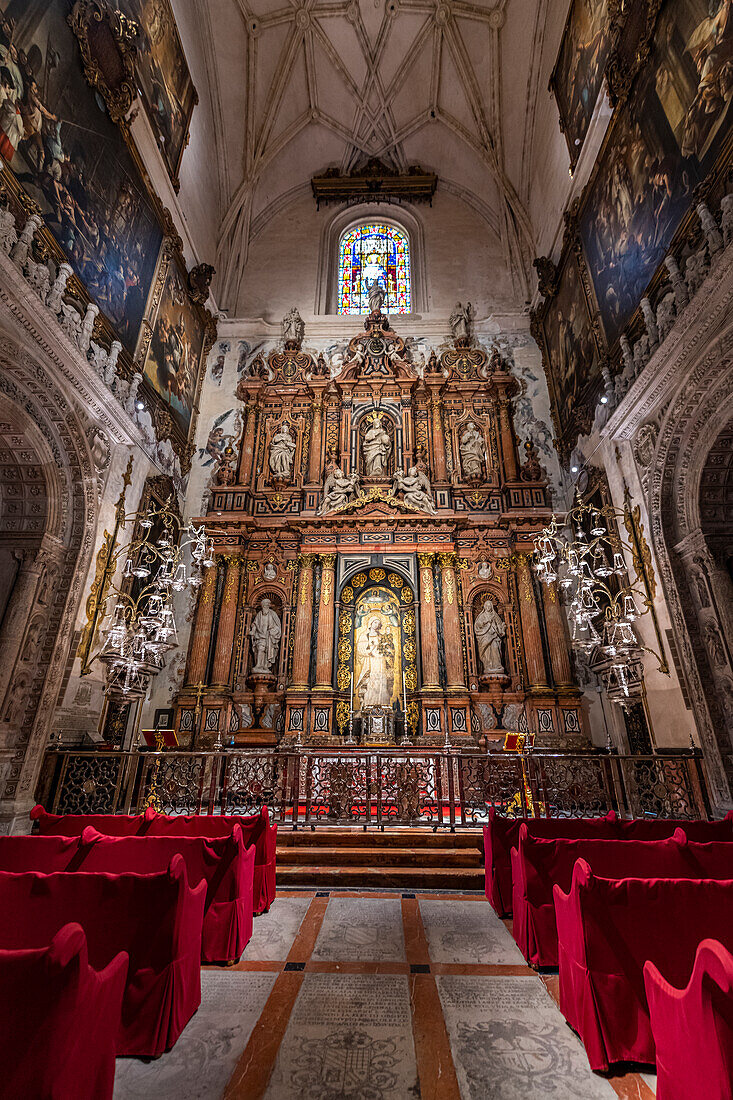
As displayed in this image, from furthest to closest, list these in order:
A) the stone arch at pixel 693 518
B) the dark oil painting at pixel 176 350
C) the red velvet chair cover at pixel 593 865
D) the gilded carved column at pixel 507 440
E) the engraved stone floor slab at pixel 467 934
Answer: the gilded carved column at pixel 507 440 → the dark oil painting at pixel 176 350 → the stone arch at pixel 693 518 → the engraved stone floor slab at pixel 467 934 → the red velvet chair cover at pixel 593 865

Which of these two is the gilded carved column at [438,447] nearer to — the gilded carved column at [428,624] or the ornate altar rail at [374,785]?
the gilded carved column at [428,624]

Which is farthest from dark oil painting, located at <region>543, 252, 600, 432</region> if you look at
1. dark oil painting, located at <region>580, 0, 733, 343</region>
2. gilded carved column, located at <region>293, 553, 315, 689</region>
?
gilded carved column, located at <region>293, 553, 315, 689</region>

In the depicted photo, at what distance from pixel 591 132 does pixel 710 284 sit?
27.2 feet

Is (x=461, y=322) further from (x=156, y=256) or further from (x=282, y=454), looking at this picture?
(x=156, y=256)

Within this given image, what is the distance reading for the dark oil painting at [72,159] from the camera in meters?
8.27

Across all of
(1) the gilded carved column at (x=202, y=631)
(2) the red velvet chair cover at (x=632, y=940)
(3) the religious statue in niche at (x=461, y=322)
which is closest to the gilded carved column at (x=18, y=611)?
(1) the gilded carved column at (x=202, y=631)

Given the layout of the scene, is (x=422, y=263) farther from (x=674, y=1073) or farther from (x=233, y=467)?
(x=674, y=1073)

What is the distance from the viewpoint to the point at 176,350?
14883 mm

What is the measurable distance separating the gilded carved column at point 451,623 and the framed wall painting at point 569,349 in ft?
15.3

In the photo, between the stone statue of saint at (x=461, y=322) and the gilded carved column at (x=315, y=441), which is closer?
the gilded carved column at (x=315, y=441)

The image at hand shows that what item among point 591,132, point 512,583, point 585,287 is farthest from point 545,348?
point 512,583

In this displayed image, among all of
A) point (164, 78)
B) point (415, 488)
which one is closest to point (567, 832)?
point (415, 488)

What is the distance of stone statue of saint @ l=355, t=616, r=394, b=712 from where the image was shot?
13195mm

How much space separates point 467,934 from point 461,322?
1755 cm
